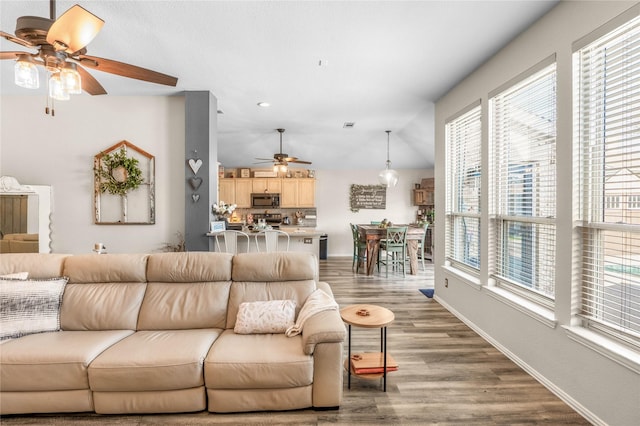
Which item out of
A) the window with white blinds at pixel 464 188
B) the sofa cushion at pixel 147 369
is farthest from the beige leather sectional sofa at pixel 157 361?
the window with white blinds at pixel 464 188

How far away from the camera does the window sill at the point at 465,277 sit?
3.57m

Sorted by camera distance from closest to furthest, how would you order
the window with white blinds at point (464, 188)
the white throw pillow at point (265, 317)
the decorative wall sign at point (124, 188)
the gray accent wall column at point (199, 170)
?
the white throw pillow at point (265, 317) → the window with white blinds at point (464, 188) → the gray accent wall column at point (199, 170) → the decorative wall sign at point (124, 188)

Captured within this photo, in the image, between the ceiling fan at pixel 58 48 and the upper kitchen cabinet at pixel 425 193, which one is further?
the upper kitchen cabinet at pixel 425 193

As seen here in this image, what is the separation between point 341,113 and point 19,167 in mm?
4548

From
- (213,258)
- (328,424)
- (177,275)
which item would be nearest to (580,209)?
(328,424)

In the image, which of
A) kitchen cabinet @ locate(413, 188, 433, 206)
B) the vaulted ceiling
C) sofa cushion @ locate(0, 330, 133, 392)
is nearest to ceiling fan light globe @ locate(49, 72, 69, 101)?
the vaulted ceiling

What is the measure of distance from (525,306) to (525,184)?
1.03 m

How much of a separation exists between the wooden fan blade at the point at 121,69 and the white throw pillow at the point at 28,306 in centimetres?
163

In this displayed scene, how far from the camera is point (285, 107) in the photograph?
5.12 metres

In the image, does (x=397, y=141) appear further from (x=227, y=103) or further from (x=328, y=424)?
(x=328, y=424)

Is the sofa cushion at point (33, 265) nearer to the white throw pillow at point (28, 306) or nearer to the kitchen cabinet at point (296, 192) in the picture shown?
the white throw pillow at point (28, 306)

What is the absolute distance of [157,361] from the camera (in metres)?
2.07

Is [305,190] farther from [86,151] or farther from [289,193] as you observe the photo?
[86,151]

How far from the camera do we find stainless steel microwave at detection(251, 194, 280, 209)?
28.5 ft
